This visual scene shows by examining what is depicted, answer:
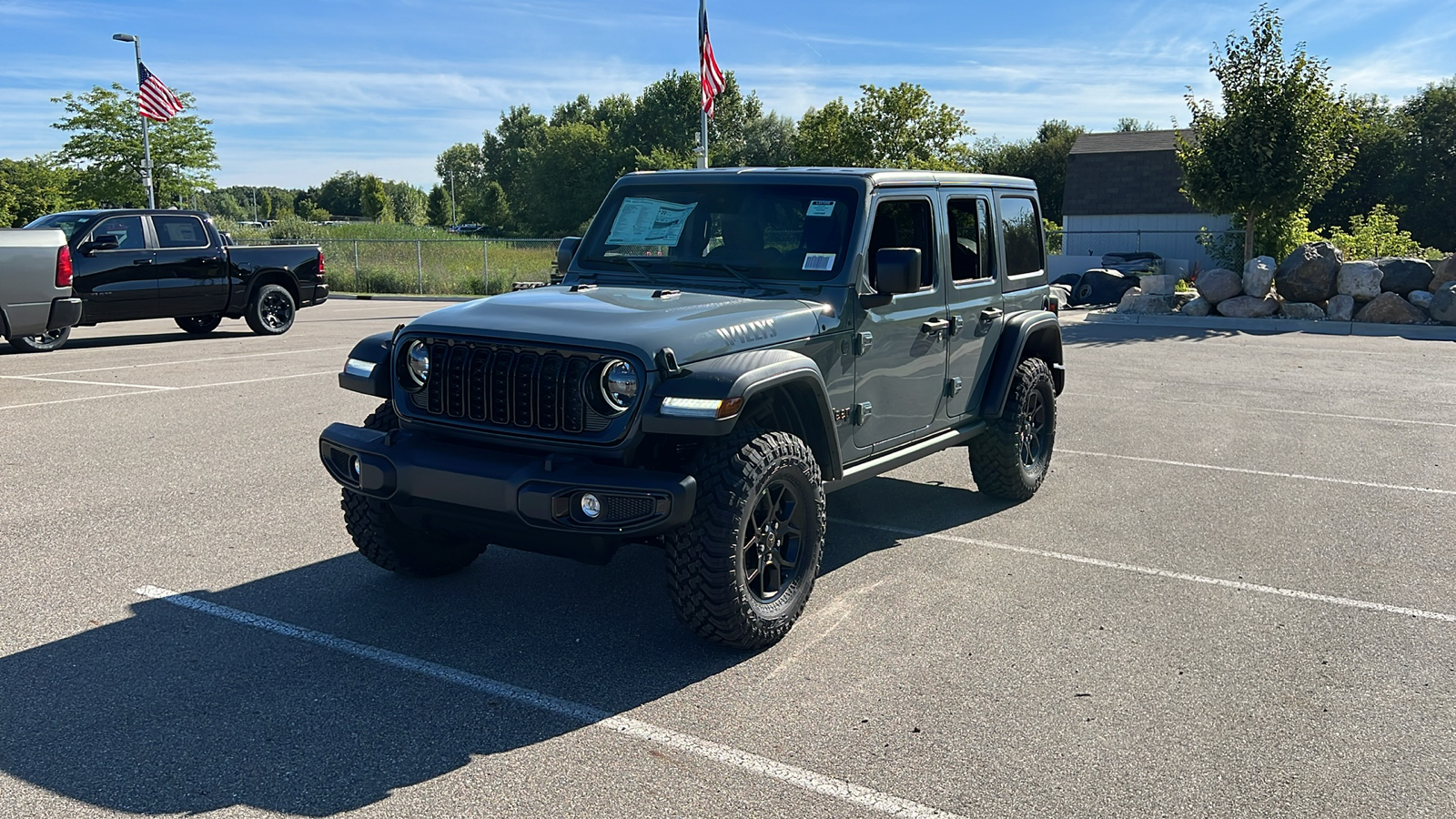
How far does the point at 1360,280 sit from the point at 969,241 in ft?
56.5

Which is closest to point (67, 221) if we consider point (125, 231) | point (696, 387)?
point (125, 231)

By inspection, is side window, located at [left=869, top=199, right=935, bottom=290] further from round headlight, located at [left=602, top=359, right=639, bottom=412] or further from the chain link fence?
the chain link fence

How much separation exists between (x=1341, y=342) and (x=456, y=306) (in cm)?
1681

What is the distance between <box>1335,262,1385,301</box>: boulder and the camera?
20422 millimetres

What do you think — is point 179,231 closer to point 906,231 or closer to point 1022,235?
point 1022,235

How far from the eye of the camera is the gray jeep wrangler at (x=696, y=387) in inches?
167

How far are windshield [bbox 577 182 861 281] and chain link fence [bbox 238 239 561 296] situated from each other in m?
23.9

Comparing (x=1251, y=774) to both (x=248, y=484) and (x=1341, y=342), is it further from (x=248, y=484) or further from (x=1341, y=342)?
(x=1341, y=342)

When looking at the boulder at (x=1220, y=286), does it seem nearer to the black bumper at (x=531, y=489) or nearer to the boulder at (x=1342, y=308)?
the boulder at (x=1342, y=308)

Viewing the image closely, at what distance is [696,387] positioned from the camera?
13.8 feet

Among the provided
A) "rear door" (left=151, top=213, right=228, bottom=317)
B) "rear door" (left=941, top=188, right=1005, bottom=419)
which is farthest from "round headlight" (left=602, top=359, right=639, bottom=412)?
"rear door" (left=151, top=213, right=228, bottom=317)

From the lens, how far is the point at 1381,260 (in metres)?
21.1

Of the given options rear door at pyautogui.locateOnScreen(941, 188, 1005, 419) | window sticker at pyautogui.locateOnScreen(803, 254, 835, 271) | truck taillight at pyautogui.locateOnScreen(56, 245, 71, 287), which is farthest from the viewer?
truck taillight at pyautogui.locateOnScreen(56, 245, 71, 287)

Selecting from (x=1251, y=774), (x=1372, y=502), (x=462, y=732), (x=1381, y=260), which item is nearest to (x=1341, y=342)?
(x=1381, y=260)
